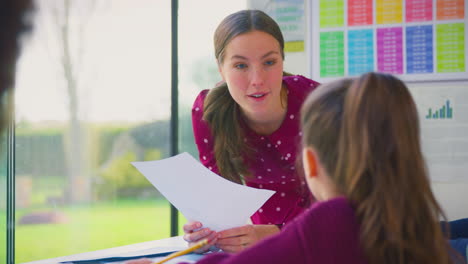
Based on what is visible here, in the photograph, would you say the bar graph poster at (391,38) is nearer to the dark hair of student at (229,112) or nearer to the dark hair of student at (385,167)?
the dark hair of student at (229,112)

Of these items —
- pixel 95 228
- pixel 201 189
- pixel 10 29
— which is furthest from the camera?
pixel 95 228

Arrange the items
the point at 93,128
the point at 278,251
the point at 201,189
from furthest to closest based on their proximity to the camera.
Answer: the point at 93,128 < the point at 201,189 < the point at 278,251

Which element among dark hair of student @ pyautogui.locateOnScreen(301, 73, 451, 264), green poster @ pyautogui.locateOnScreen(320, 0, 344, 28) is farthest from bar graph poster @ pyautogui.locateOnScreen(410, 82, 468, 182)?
dark hair of student @ pyautogui.locateOnScreen(301, 73, 451, 264)

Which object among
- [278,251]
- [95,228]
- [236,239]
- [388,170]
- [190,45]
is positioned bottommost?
[95,228]

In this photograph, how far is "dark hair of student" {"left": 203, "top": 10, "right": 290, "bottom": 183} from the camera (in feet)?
5.84

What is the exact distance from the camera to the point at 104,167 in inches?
652

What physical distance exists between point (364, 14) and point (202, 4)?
60.8 inches

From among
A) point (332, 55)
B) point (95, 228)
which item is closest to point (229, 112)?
point (332, 55)

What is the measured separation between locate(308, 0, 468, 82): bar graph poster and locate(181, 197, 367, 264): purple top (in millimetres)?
2073

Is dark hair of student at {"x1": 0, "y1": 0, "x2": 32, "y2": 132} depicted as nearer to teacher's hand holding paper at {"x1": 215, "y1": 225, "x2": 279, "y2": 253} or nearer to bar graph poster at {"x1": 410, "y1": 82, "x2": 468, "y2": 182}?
teacher's hand holding paper at {"x1": 215, "y1": 225, "x2": 279, "y2": 253}

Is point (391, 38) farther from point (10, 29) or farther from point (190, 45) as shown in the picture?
point (10, 29)

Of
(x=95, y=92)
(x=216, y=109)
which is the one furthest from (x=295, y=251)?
(x=95, y=92)

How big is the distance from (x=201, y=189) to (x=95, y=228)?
1735 centimetres

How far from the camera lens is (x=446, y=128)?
274 cm
